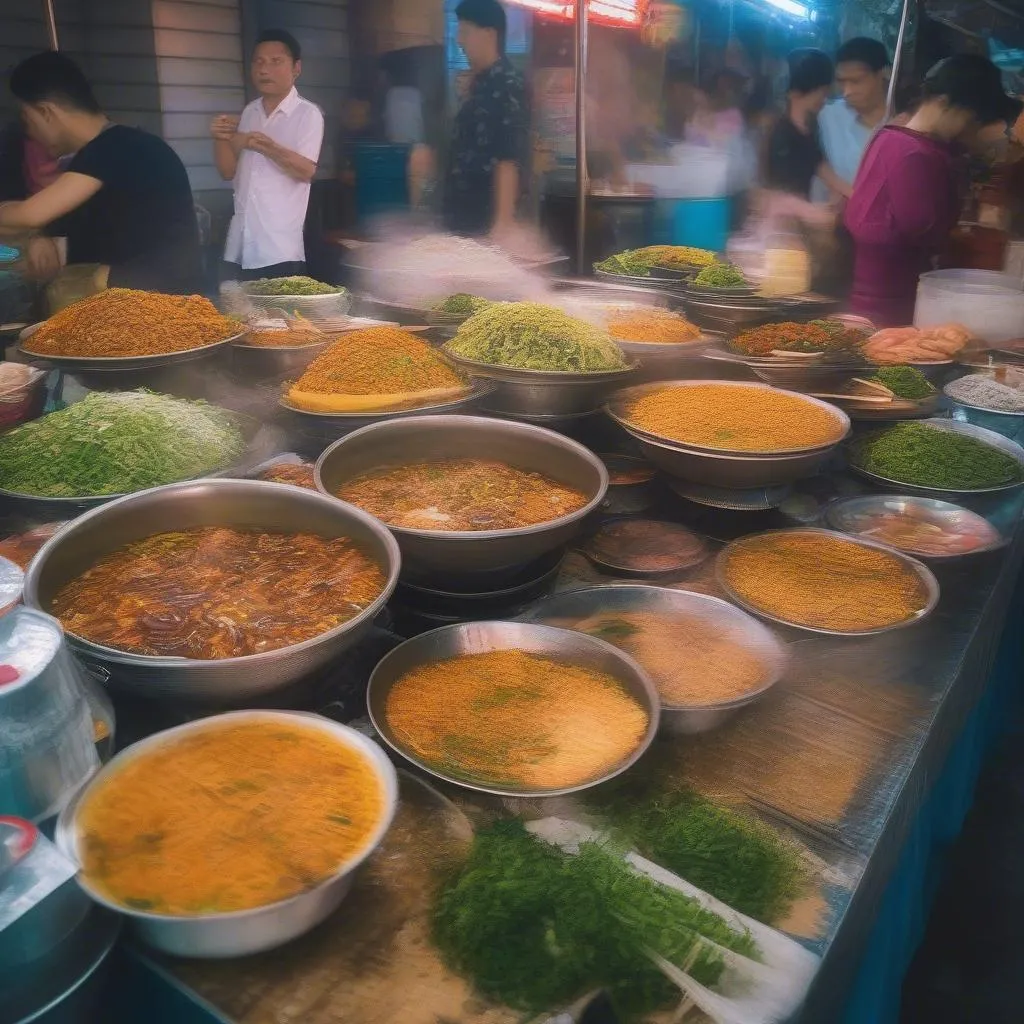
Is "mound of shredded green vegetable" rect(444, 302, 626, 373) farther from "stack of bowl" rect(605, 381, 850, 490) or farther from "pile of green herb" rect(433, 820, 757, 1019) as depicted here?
"pile of green herb" rect(433, 820, 757, 1019)

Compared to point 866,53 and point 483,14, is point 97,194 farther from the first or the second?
point 866,53

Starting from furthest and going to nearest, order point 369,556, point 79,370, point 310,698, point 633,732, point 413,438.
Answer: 1. point 79,370
2. point 413,438
3. point 369,556
4. point 310,698
5. point 633,732

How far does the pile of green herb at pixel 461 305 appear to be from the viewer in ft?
10.1

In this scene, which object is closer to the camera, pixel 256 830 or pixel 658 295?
pixel 256 830

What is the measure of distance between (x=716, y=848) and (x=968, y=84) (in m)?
4.36

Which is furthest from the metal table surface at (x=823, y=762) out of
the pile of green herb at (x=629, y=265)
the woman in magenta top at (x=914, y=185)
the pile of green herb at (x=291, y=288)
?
the woman in magenta top at (x=914, y=185)

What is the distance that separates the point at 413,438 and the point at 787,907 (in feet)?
4.54

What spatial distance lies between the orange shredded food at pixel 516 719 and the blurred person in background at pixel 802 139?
18.1 feet

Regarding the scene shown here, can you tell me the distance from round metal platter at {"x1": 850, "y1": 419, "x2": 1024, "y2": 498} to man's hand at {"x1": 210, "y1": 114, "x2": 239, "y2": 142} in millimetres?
4407

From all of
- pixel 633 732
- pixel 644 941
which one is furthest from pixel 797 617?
pixel 644 941

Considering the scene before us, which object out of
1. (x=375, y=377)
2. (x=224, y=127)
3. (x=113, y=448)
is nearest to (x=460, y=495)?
(x=375, y=377)

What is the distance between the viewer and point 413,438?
6.98ft

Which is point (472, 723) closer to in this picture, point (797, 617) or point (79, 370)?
point (797, 617)

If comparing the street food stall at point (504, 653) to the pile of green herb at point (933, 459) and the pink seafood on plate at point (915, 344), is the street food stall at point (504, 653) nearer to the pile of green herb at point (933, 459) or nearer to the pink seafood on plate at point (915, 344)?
the pile of green herb at point (933, 459)
